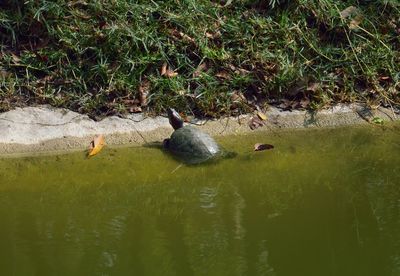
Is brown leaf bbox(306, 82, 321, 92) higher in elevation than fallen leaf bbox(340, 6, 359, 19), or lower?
lower

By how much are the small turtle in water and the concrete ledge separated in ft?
0.92

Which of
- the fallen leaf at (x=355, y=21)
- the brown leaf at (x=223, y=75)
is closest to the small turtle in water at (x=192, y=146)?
the brown leaf at (x=223, y=75)

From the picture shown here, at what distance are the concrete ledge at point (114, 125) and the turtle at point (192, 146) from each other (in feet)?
0.90

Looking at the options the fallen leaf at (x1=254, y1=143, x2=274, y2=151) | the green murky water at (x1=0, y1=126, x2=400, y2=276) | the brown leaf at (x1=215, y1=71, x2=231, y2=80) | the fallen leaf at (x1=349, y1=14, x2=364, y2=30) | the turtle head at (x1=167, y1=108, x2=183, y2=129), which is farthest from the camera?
the fallen leaf at (x1=349, y1=14, x2=364, y2=30)

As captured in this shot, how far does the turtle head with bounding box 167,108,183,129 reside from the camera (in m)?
5.26

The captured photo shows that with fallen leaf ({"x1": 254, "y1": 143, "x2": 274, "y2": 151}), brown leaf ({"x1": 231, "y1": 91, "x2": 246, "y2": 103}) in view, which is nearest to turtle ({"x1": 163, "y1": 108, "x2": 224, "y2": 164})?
fallen leaf ({"x1": 254, "y1": 143, "x2": 274, "y2": 151})

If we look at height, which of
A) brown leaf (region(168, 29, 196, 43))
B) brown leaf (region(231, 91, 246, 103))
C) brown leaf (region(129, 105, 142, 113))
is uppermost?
brown leaf (region(168, 29, 196, 43))

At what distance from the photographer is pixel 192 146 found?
5.04 m

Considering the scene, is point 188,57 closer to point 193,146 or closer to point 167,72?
point 167,72

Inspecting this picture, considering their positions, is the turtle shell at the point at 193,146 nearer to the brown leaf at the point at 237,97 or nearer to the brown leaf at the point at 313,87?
the brown leaf at the point at 237,97

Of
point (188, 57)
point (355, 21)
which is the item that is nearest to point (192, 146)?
point (188, 57)

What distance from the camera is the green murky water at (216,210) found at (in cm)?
357

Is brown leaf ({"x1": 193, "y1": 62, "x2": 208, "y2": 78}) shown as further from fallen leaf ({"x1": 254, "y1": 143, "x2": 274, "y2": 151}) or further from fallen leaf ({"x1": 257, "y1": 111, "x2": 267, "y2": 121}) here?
fallen leaf ({"x1": 254, "y1": 143, "x2": 274, "y2": 151})

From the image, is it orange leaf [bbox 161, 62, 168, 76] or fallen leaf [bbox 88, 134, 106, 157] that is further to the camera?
orange leaf [bbox 161, 62, 168, 76]
